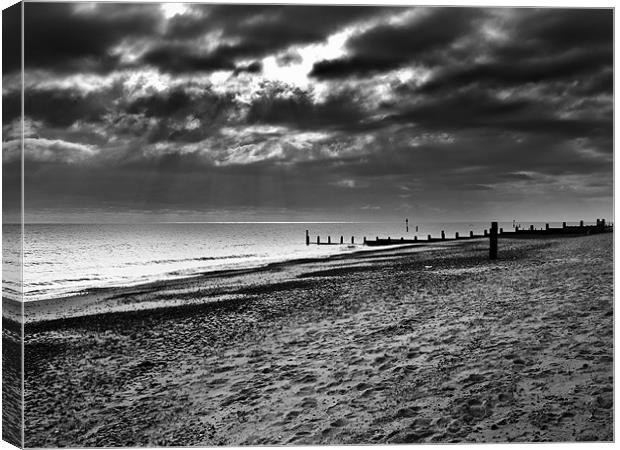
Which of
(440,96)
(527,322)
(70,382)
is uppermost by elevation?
(440,96)

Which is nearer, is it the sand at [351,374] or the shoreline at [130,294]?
the sand at [351,374]

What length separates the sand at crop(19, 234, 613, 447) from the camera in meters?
5.95

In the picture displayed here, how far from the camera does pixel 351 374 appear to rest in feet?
21.6

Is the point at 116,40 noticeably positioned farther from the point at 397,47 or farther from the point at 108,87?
the point at 397,47

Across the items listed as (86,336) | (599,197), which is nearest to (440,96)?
(599,197)

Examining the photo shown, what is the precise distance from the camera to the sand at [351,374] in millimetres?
5953

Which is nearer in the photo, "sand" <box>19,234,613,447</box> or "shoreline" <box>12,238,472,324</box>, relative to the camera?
"sand" <box>19,234,613,447</box>

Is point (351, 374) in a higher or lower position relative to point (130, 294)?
lower

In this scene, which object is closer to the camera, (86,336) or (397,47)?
(397,47)

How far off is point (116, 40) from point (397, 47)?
3.92 m

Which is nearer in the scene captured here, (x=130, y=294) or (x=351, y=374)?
(x=351, y=374)

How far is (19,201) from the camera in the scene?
251 inches

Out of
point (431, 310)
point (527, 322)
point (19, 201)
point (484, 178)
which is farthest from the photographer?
point (431, 310)

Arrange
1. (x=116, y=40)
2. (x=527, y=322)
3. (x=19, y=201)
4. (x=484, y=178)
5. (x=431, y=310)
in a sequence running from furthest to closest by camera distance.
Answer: (x=431, y=310) → (x=484, y=178) → (x=527, y=322) → (x=116, y=40) → (x=19, y=201)
